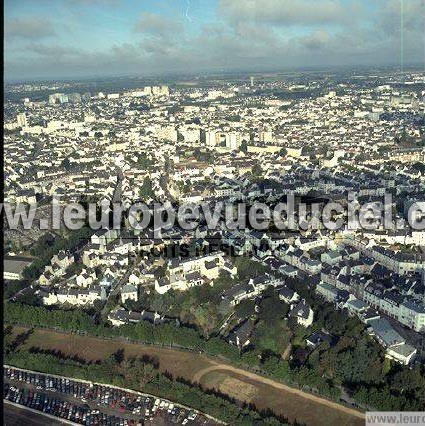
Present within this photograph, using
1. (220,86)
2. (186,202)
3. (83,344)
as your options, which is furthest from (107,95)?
(83,344)

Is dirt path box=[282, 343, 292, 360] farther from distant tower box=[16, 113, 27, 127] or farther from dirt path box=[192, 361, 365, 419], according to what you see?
distant tower box=[16, 113, 27, 127]

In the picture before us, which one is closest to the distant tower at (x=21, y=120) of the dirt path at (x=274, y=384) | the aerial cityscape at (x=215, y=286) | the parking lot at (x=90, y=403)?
the aerial cityscape at (x=215, y=286)

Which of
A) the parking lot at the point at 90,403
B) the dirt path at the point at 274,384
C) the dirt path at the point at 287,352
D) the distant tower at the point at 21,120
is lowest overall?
the parking lot at the point at 90,403

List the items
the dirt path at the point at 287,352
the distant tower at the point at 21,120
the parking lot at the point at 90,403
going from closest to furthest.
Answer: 1. the parking lot at the point at 90,403
2. the dirt path at the point at 287,352
3. the distant tower at the point at 21,120

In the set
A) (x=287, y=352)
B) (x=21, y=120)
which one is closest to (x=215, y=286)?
(x=287, y=352)

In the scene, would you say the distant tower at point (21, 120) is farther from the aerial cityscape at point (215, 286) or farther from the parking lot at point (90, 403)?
the parking lot at point (90, 403)

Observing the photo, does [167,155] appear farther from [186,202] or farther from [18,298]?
[18,298]

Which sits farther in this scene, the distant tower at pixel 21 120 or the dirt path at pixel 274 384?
the distant tower at pixel 21 120

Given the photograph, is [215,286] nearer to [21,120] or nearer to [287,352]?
[287,352]

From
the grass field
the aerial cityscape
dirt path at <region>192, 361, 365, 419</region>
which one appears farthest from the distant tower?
dirt path at <region>192, 361, 365, 419</region>
